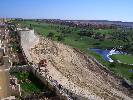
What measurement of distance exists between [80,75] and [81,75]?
0.98ft

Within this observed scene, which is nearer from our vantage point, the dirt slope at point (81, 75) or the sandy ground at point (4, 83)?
→ the sandy ground at point (4, 83)

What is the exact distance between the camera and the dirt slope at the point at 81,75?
43.9 m

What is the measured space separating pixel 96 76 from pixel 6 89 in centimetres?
3775

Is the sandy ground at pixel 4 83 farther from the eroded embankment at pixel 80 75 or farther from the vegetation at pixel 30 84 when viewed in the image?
the eroded embankment at pixel 80 75

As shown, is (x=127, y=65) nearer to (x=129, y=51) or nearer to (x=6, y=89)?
(x=129, y=51)

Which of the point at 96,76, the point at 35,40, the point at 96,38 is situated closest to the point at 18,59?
the point at 96,76

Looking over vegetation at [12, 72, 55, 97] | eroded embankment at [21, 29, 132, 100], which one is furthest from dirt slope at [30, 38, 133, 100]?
vegetation at [12, 72, 55, 97]

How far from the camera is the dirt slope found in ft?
144

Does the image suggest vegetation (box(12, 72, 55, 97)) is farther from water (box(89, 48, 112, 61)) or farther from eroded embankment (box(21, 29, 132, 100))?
water (box(89, 48, 112, 61))

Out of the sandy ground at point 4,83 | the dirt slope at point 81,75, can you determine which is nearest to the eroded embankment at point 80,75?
the dirt slope at point 81,75

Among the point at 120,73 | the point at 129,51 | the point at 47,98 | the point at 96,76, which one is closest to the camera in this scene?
the point at 47,98

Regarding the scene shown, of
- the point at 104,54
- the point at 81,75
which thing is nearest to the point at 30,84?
the point at 81,75

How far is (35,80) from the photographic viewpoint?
1308 inches

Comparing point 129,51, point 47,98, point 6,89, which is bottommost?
point 129,51
